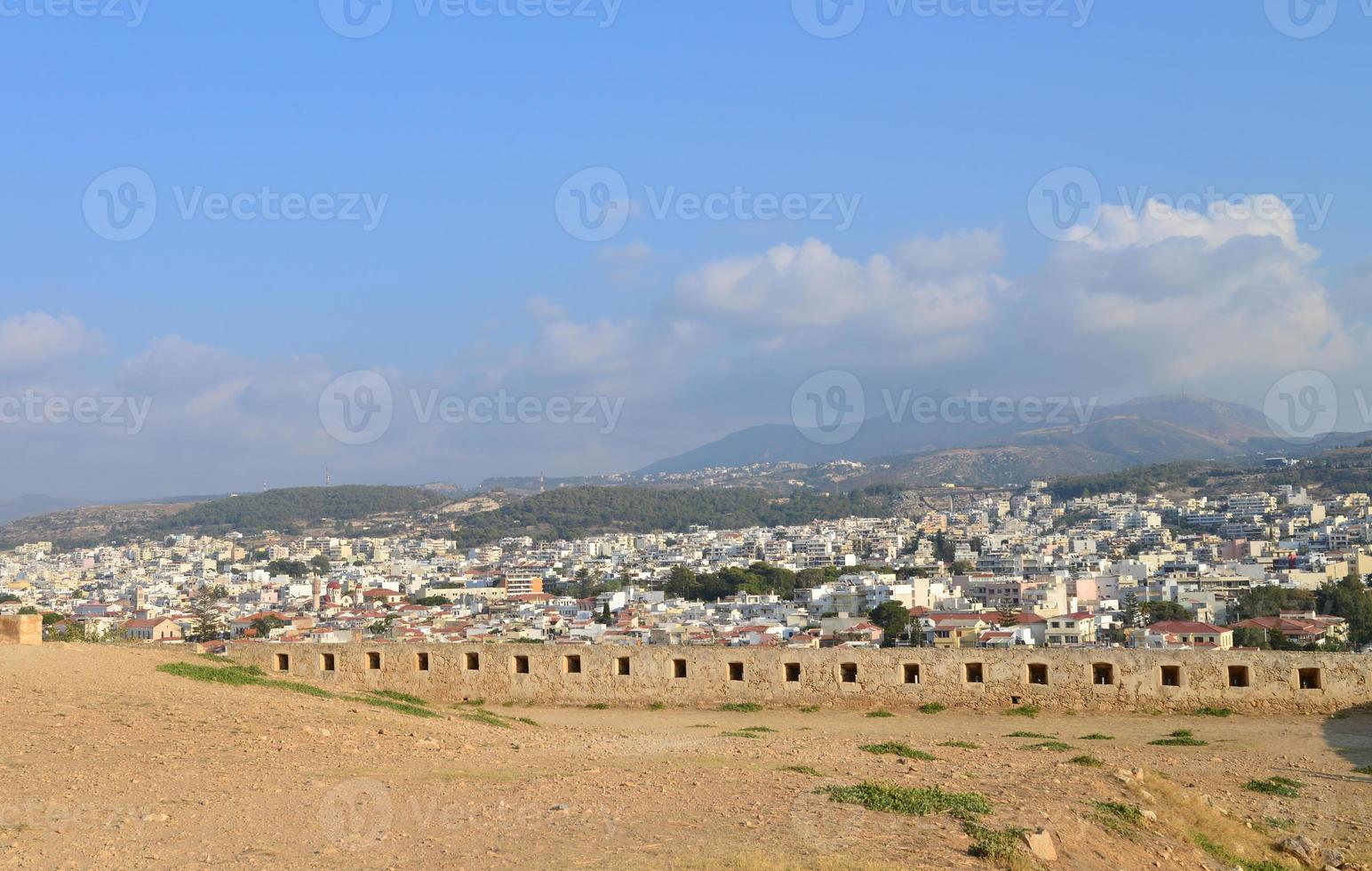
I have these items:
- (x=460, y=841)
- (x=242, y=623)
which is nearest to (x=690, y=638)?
(x=242, y=623)

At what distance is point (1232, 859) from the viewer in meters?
8.49

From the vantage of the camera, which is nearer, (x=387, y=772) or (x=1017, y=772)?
(x=387, y=772)

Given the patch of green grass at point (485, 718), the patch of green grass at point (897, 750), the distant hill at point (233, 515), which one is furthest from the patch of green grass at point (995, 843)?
the distant hill at point (233, 515)

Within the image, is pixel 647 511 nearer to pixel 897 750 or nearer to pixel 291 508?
pixel 291 508

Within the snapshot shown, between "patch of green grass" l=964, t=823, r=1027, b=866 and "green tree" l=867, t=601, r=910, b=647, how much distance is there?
34.0 m

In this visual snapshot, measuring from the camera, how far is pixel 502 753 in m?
10.5

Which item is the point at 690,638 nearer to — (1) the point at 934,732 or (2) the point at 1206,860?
(1) the point at 934,732

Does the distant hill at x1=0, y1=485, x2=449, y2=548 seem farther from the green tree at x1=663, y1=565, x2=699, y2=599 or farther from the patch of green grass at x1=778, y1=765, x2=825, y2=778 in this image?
the patch of green grass at x1=778, y1=765, x2=825, y2=778

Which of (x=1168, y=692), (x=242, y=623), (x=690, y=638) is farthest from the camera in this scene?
(x=242, y=623)

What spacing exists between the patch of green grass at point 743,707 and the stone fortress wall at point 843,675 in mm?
88

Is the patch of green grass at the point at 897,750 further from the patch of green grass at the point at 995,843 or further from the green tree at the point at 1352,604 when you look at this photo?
the green tree at the point at 1352,604

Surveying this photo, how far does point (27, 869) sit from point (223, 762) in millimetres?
2917

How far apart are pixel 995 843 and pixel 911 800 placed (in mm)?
1033

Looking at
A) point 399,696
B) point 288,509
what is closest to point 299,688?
point 399,696
